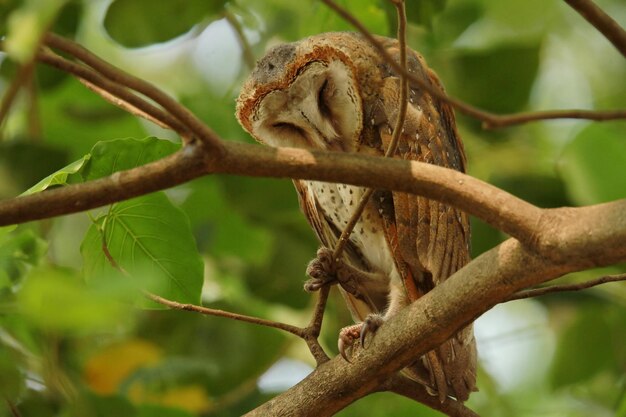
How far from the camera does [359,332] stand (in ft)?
6.06

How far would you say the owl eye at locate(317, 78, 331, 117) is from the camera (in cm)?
195

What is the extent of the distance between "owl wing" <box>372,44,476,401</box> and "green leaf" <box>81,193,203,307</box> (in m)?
0.46

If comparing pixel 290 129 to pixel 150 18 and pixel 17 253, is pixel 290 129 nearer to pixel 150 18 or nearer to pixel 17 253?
pixel 150 18

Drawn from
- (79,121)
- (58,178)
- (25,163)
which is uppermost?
(79,121)

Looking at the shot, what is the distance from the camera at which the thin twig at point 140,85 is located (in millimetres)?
1043

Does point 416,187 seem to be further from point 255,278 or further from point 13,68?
point 255,278

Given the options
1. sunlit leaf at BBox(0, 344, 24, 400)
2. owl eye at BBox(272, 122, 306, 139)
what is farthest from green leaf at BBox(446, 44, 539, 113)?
sunlit leaf at BBox(0, 344, 24, 400)

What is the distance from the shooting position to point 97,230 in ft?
5.33

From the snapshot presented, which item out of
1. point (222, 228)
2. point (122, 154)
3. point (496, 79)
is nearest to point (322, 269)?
point (122, 154)

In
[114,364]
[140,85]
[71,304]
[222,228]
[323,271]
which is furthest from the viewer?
[222,228]

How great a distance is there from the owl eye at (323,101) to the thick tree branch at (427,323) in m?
0.55

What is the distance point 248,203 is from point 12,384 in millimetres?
1105

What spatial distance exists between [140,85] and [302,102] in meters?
0.90

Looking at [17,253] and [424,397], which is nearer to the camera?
[17,253]
